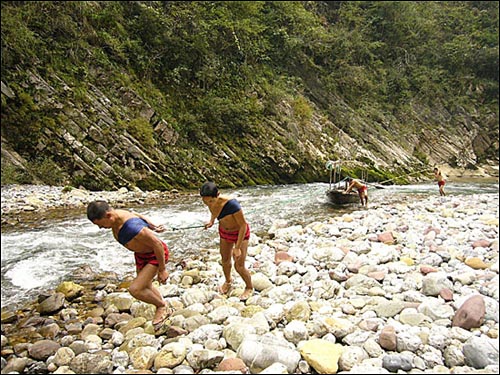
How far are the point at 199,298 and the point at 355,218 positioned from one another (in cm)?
564

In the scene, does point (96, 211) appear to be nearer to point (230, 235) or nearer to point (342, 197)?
point (230, 235)

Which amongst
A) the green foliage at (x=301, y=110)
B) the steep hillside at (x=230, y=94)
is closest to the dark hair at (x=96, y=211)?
the steep hillside at (x=230, y=94)

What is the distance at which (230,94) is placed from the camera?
59.1 feet

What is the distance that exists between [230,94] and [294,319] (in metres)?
15.9

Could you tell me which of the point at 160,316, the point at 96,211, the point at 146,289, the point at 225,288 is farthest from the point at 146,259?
the point at 225,288

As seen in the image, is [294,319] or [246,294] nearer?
[294,319]

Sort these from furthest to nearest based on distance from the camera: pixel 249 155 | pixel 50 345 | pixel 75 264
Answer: pixel 249 155 → pixel 75 264 → pixel 50 345

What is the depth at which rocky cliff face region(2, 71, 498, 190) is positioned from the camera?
11.4m

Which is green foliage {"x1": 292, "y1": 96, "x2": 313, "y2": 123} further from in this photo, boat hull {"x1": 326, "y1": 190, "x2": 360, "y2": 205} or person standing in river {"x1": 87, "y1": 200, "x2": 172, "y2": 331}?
person standing in river {"x1": 87, "y1": 200, "x2": 172, "y2": 331}

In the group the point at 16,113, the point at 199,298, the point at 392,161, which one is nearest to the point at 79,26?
the point at 16,113

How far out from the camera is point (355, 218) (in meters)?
8.59

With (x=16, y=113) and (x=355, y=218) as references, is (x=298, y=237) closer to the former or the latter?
(x=355, y=218)

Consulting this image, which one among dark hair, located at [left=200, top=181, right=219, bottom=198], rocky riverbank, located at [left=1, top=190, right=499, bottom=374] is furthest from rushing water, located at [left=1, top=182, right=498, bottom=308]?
dark hair, located at [left=200, top=181, right=219, bottom=198]

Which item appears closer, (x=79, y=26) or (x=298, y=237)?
(x=298, y=237)
